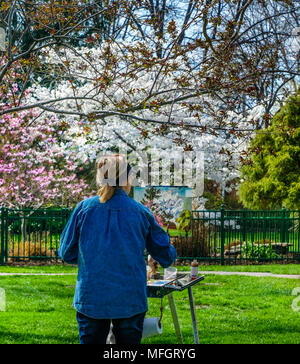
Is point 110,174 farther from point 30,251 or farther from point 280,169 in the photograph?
point 280,169

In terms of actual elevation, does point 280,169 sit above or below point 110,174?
above

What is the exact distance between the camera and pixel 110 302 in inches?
134

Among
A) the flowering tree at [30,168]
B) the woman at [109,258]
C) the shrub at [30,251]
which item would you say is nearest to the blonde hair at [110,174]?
the woman at [109,258]

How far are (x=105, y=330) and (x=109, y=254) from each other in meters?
0.47

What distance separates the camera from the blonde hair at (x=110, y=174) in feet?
11.7

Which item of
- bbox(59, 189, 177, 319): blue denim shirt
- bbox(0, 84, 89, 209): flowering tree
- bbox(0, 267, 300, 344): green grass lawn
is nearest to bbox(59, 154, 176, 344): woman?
bbox(59, 189, 177, 319): blue denim shirt

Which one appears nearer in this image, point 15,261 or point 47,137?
point 15,261

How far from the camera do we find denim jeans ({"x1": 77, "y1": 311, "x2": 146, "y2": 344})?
3.46 meters

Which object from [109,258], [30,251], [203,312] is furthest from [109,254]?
[30,251]

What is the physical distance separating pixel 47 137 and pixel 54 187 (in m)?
1.62

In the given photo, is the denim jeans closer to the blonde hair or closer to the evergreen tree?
the blonde hair

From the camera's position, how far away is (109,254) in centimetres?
343

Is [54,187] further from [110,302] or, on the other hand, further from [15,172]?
[110,302]

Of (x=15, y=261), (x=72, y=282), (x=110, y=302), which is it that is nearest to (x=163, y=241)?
(x=110, y=302)
